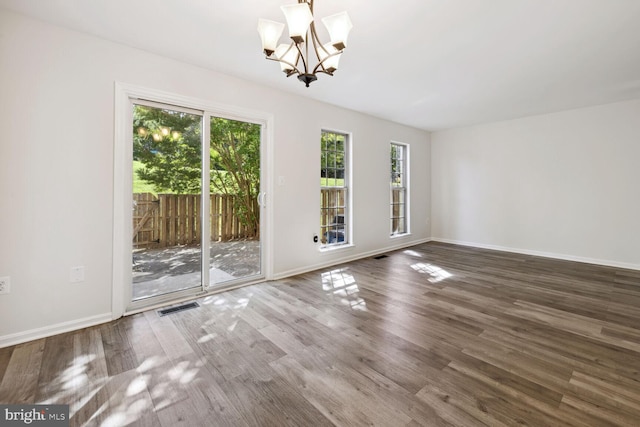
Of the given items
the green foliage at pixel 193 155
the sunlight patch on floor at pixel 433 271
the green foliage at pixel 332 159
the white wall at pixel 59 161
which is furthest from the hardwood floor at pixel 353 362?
the green foliage at pixel 332 159

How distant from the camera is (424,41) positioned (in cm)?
252

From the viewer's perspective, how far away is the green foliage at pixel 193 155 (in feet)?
9.00

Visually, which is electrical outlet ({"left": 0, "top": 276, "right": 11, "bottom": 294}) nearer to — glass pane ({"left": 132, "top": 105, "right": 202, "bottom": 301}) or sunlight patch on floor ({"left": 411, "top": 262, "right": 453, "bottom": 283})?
glass pane ({"left": 132, "top": 105, "right": 202, "bottom": 301})

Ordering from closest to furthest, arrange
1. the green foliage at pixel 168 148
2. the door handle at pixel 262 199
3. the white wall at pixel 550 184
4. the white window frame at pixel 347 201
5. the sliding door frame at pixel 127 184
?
the sliding door frame at pixel 127 184 → the green foliage at pixel 168 148 → the door handle at pixel 262 199 → the white wall at pixel 550 184 → the white window frame at pixel 347 201

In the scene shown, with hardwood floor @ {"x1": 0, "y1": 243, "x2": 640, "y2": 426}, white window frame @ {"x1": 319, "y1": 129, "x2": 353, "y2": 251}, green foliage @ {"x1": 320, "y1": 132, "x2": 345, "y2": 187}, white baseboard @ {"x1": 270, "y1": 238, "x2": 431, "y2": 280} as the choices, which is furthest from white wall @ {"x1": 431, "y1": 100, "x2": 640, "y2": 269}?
green foliage @ {"x1": 320, "y1": 132, "x2": 345, "y2": 187}

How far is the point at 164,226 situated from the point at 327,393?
7.56 ft

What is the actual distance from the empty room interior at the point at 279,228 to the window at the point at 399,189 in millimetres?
1447

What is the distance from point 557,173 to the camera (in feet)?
15.5

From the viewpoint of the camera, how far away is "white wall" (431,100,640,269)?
417 centimetres

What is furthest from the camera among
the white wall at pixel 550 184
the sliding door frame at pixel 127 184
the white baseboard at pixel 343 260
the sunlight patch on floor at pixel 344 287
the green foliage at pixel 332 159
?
the green foliage at pixel 332 159

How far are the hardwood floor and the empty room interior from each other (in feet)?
0.06

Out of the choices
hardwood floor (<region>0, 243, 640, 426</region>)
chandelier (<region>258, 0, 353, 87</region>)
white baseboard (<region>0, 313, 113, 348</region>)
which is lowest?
hardwood floor (<region>0, 243, 640, 426</region>)

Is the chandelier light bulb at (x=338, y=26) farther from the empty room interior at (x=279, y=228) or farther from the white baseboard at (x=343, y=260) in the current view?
the white baseboard at (x=343, y=260)

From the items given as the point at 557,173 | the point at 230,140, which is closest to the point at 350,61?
the point at 230,140
